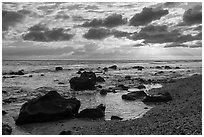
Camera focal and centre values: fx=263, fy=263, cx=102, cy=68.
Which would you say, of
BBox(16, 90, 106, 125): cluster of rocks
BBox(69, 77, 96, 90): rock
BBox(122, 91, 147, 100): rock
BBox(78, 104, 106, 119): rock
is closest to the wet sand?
BBox(78, 104, 106, 119): rock

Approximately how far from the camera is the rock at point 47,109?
1551cm

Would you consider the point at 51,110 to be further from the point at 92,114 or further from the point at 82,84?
the point at 82,84

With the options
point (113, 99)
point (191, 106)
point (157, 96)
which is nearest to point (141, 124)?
point (191, 106)

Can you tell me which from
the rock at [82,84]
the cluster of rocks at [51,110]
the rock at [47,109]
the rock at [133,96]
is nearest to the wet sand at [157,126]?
the cluster of rocks at [51,110]

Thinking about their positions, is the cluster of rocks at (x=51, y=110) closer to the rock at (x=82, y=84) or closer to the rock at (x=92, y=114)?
the rock at (x=92, y=114)

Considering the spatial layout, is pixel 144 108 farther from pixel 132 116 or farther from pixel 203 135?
pixel 203 135

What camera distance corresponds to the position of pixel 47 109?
16.2 metres

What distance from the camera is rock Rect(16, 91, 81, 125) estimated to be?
15.5 m

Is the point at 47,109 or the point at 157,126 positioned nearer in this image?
the point at 157,126

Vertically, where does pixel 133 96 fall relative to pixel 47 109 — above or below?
below

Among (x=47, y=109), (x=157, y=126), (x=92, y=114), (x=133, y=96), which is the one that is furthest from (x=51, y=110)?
(x=133, y=96)

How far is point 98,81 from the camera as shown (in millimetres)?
40594

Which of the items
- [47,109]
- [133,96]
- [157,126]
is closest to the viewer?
[157,126]

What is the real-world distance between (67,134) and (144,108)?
315 inches
